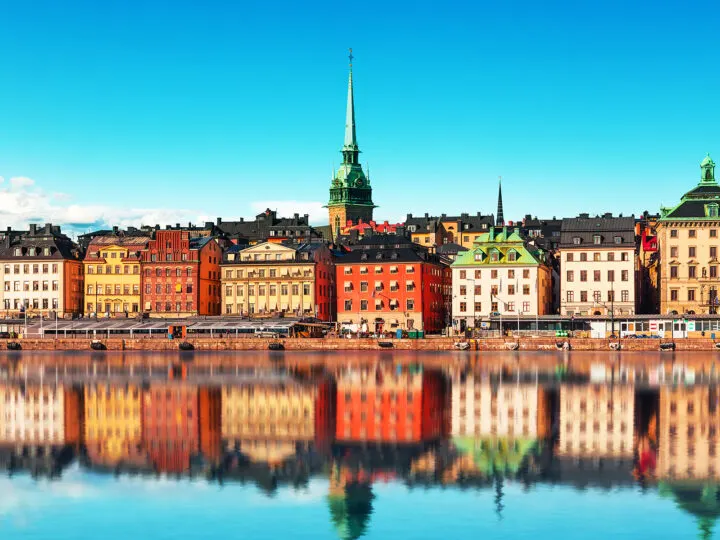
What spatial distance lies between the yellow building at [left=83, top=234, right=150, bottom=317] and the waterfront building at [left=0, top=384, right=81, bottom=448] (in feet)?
242

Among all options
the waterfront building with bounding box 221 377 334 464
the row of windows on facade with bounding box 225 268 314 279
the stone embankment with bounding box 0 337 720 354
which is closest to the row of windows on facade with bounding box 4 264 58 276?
the stone embankment with bounding box 0 337 720 354

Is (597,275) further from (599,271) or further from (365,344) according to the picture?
(365,344)

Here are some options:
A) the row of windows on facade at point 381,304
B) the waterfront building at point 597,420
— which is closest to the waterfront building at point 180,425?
the waterfront building at point 597,420

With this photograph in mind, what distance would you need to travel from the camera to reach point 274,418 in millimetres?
53719

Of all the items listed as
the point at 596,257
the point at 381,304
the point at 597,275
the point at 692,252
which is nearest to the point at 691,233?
the point at 692,252

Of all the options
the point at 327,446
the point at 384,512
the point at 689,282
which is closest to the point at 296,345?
the point at 689,282

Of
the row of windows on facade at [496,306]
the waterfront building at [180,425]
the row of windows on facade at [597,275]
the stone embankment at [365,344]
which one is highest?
the row of windows on facade at [597,275]

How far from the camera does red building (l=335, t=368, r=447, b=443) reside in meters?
47.5

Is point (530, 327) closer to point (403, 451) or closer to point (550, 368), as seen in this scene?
point (550, 368)

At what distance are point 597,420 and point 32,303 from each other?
112585 mm

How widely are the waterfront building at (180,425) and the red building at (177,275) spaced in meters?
73.3

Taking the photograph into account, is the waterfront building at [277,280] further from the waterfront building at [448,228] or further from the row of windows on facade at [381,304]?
the waterfront building at [448,228]

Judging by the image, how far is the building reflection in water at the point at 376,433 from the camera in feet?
121

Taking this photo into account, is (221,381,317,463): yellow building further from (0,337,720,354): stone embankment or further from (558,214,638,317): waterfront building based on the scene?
(558,214,638,317): waterfront building
